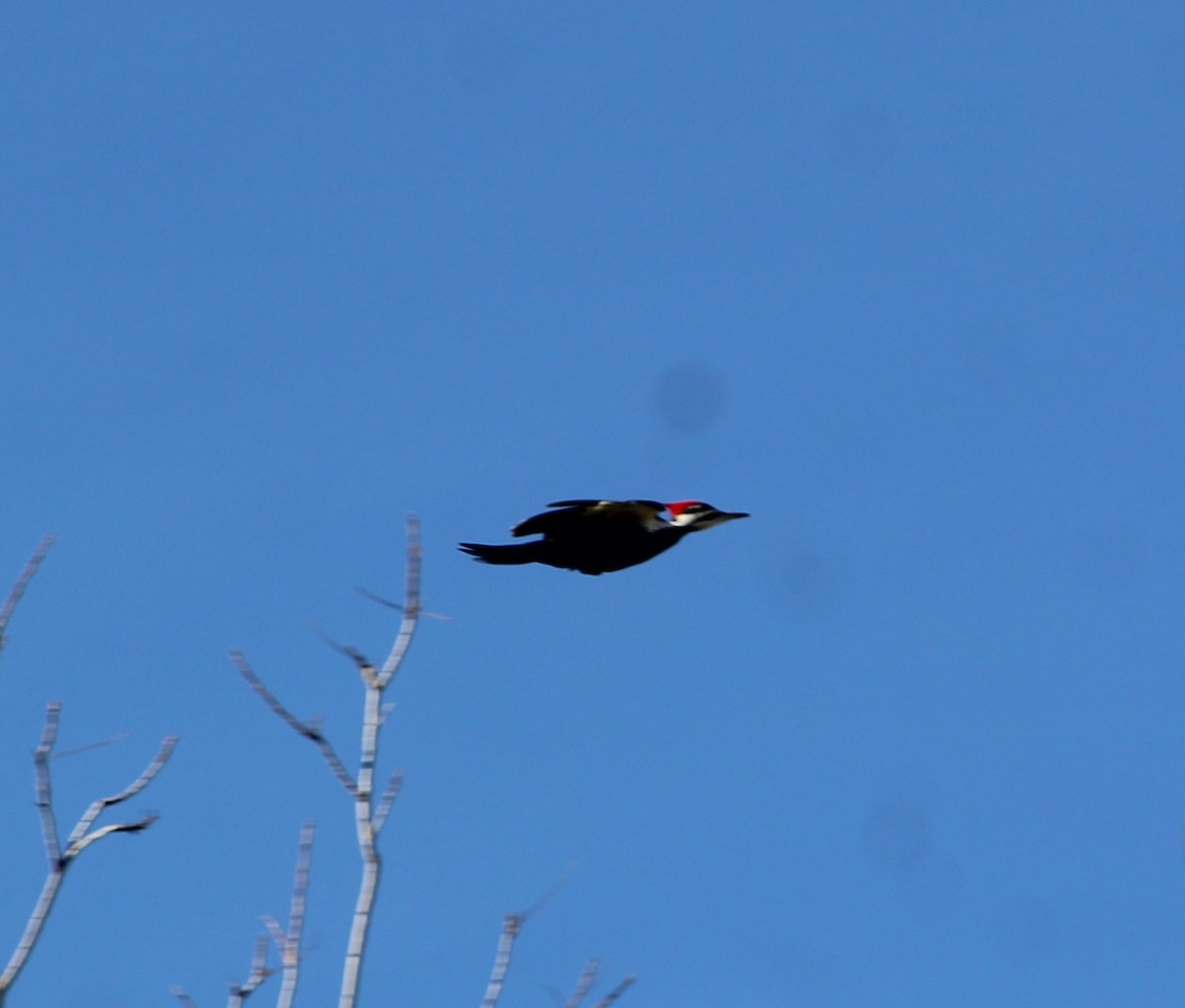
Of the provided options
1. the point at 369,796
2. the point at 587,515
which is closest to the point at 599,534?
the point at 587,515

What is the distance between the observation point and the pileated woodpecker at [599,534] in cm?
1262

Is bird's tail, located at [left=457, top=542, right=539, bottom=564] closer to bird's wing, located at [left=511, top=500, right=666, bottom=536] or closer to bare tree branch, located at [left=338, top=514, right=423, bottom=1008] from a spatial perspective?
bird's wing, located at [left=511, top=500, right=666, bottom=536]

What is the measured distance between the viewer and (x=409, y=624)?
7.92 metres

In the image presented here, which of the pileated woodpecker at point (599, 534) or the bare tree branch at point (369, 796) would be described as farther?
the pileated woodpecker at point (599, 534)

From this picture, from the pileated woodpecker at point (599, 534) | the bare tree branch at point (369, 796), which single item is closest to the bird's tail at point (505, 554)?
the pileated woodpecker at point (599, 534)

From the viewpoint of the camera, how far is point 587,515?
1264 centimetres

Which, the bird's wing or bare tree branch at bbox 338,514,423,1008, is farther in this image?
the bird's wing

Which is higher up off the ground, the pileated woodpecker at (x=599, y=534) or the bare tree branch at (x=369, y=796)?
the pileated woodpecker at (x=599, y=534)

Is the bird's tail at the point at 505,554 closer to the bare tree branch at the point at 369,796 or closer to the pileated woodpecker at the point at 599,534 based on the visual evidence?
the pileated woodpecker at the point at 599,534

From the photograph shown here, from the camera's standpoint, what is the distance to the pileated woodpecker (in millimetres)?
12625

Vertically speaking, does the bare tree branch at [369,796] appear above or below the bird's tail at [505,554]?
below

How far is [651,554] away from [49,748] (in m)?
5.86

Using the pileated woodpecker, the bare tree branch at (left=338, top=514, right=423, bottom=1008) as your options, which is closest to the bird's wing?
the pileated woodpecker

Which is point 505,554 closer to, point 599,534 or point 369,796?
point 599,534
